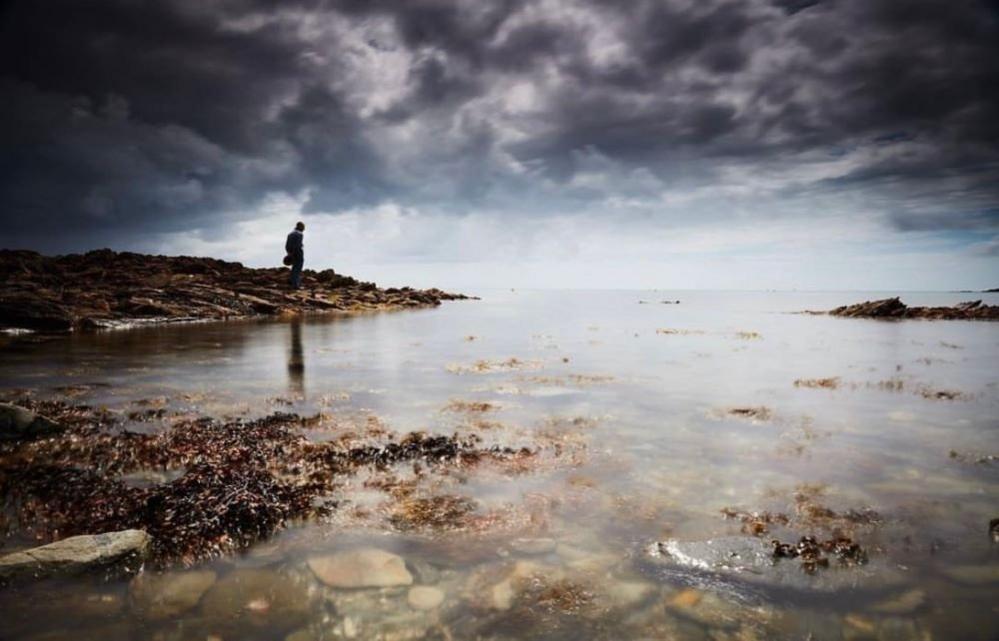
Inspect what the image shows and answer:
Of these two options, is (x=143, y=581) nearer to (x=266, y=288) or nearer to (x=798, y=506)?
(x=798, y=506)

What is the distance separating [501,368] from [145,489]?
10377 millimetres

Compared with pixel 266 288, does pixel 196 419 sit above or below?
below

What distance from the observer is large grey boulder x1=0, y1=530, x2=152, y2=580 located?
3.91m

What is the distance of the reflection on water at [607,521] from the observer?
362 cm

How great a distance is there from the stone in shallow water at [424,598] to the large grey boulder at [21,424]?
7109 millimetres

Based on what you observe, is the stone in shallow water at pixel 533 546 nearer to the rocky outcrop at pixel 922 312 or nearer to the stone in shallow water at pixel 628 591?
the stone in shallow water at pixel 628 591

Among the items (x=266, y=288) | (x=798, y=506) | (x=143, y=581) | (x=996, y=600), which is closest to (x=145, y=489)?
(x=143, y=581)

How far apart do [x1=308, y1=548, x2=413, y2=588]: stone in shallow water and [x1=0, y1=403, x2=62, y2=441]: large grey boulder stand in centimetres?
610

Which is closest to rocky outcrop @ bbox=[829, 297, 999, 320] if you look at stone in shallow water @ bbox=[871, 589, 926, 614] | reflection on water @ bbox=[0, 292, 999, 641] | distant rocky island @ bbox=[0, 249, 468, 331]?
reflection on water @ bbox=[0, 292, 999, 641]

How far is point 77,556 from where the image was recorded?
4.08 metres

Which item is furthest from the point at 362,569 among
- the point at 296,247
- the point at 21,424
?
the point at 296,247

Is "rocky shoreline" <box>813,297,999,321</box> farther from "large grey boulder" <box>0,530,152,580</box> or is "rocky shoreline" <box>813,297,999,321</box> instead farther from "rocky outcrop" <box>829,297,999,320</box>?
"large grey boulder" <box>0,530,152,580</box>

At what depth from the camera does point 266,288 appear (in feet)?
139

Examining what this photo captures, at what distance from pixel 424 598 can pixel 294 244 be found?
38168 millimetres
